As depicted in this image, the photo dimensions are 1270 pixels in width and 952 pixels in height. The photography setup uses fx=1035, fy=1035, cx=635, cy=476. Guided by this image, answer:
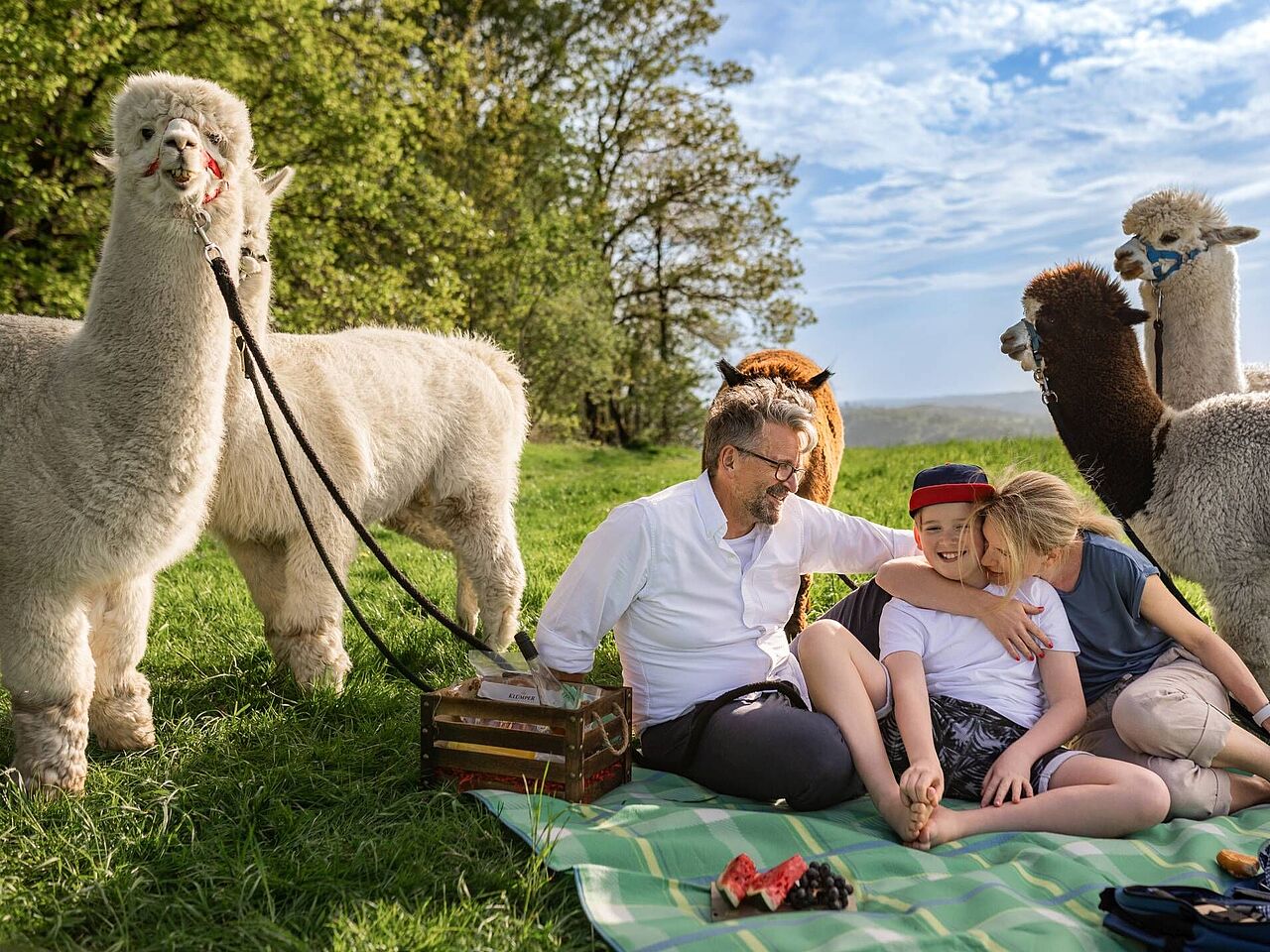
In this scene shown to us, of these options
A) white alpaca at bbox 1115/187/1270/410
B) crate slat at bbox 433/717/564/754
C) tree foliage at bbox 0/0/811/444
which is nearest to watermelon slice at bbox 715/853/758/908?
crate slat at bbox 433/717/564/754

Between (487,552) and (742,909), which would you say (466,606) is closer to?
(487,552)

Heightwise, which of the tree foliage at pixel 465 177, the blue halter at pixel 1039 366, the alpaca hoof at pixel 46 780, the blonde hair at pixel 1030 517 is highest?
the tree foliage at pixel 465 177

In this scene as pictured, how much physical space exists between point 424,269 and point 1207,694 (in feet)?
48.2

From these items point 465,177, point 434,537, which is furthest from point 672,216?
point 434,537

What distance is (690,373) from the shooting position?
78.1 feet

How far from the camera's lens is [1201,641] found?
3328 mm

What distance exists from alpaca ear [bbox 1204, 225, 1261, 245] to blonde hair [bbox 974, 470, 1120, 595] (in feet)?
5.99

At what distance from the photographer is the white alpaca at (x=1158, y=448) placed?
12.3 feet

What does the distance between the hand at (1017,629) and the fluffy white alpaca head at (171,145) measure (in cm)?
283

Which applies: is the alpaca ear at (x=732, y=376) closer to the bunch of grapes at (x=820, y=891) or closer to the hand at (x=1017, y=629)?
the hand at (x=1017, y=629)

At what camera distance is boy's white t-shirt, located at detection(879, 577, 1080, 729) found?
3312 millimetres

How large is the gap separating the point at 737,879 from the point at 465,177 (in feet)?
58.5

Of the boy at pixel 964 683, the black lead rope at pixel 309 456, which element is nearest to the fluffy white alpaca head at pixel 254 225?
the black lead rope at pixel 309 456

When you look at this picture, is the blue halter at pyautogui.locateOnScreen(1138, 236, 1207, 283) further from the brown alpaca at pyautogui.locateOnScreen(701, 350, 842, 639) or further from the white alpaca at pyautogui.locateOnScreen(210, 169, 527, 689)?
the white alpaca at pyautogui.locateOnScreen(210, 169, 527, 689)
